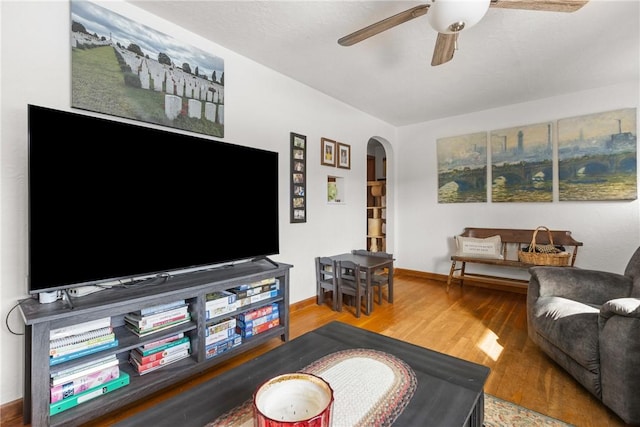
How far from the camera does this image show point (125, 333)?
63.6 inches

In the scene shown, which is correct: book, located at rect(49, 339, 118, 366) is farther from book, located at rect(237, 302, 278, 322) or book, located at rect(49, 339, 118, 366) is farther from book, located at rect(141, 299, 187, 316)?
book, located at rect(237, 302, 278, 322)

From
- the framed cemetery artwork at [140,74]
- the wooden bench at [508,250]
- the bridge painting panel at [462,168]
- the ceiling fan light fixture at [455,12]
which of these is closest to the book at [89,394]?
the framed cemetery artwork at [140,74]

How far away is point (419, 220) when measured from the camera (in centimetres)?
446

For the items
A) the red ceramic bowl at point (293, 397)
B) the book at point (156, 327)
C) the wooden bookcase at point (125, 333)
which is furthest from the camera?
the book at point (156, 327)

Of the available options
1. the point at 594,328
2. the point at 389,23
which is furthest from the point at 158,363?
the point at 594,328

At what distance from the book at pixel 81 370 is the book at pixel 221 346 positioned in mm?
496

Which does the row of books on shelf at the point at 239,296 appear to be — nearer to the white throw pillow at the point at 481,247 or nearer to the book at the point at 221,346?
the book at the point at 221,346

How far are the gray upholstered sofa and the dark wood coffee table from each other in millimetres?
855

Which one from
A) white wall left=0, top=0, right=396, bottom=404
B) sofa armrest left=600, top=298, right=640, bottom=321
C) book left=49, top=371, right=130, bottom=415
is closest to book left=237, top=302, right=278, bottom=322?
white wall left=0, top=0, right=396, bottom=404

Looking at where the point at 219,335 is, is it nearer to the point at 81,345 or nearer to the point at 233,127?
the point at 81,345

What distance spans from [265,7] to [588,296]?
117 inches

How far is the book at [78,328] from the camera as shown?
131 centimetres

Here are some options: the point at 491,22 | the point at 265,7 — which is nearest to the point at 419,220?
the point at 491,22

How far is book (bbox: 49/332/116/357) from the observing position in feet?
Result: 4.28
